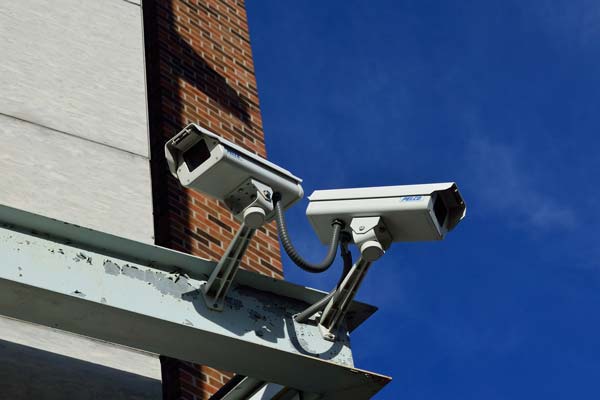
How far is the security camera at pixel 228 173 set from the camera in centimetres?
389

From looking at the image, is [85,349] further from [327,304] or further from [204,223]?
[204,223]

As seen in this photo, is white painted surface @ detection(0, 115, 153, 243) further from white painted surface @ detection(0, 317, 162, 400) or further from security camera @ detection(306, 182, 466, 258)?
security camera @ detection(306, 182, 466, 258)

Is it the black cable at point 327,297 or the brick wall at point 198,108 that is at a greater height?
the brick wall at point 198,108

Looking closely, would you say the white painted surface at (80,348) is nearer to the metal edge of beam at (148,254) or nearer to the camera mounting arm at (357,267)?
the metal edge of beam at (148,254)

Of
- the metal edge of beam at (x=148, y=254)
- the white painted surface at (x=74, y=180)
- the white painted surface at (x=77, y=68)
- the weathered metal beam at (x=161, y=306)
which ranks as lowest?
the weathered metal beam at (x=161, y=306)

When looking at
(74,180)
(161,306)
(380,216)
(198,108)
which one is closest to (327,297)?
(380,216)

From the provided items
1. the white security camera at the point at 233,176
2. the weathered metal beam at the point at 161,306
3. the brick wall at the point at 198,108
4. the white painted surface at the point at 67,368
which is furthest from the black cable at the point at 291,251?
the brick wall at the point at 198,108

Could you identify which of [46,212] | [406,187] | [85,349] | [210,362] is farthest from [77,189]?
[406,187]

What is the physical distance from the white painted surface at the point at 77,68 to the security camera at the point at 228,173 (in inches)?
73.7

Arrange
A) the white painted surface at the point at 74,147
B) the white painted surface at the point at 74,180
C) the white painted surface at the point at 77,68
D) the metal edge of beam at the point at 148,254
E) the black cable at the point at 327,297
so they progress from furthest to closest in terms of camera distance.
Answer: the white painted surface at the point at 77,68 → the white painted surface at the point at 74,180 → the white painted surface at the point at 74,147 → the black cable at the point at 327,297 → the metal edge of beam at the point at 148,254

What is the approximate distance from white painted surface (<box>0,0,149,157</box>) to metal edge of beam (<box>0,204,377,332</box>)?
1.72m

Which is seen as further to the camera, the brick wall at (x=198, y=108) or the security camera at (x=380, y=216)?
the brick wall at (x=198, y=108)

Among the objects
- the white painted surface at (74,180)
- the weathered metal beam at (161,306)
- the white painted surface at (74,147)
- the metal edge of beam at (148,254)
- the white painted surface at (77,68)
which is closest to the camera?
the weathered metal beam at (161,306)

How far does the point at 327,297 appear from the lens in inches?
168
